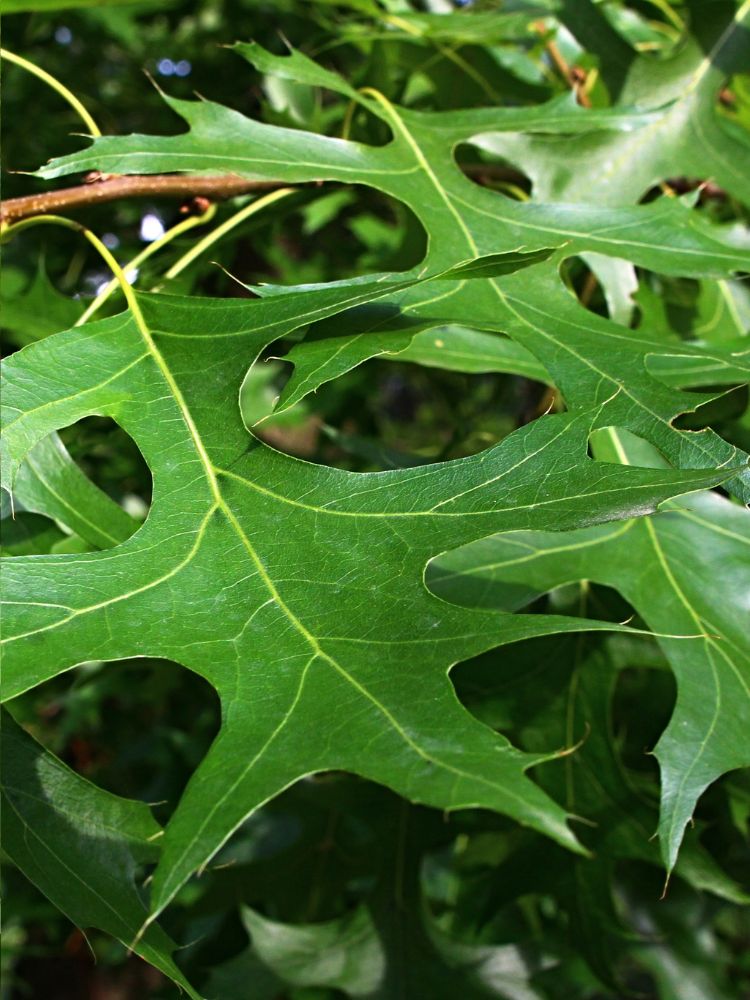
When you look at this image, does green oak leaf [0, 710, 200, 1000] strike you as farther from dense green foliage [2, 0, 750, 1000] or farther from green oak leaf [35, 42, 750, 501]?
green oak leaf [35, 42, 750, 501]

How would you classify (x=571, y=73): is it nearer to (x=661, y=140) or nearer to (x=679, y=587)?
(x=661, y=140)

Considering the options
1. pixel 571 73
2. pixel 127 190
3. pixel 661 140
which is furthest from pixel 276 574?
pixel 571 73

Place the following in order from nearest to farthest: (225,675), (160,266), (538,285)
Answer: (225,675) → (538,285) → (160,266)

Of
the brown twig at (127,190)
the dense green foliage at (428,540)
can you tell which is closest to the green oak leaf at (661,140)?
the dense green foliage at (428,540)

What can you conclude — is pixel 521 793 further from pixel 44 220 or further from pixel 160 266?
pixel 160 266

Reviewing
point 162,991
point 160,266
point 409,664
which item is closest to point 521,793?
point 409,664

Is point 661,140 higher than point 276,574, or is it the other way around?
point 661,140
